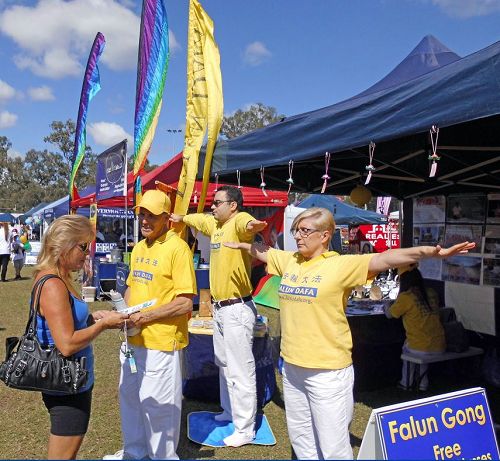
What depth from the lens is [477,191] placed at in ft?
15.4

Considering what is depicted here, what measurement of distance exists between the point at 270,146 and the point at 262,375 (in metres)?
1.98

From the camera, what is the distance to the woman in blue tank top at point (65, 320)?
195 cm

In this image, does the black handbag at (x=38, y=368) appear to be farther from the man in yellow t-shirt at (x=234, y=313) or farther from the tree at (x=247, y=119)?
the tree at (x=247, y=119)

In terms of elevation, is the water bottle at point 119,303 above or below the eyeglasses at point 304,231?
below

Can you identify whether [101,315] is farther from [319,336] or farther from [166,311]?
[319,336]

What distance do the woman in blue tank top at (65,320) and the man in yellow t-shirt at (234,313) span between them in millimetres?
1247

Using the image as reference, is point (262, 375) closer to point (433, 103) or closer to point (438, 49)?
point (433, 103)

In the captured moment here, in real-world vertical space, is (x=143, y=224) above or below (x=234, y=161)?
below

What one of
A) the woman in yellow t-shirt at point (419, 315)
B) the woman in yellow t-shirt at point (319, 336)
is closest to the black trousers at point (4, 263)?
the woman in yellow t-shirt at point (419, 315)

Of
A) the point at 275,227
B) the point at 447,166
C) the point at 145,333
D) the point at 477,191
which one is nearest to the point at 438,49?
the point at 447,166

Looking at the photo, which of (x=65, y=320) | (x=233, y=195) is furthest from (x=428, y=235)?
(x=65, y=320)

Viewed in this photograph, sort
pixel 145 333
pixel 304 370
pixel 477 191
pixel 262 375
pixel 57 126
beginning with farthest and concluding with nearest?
1. pixel 57 126
2. pixel 477 191
3. pixel 262 375
4. pixel 145 333
5. pixel 304 370

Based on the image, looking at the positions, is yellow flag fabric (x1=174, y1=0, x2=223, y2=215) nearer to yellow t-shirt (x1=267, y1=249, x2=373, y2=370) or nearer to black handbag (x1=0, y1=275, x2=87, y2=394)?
yellow t-shirt (x1=267, y1=249, x2=373, y2=370)

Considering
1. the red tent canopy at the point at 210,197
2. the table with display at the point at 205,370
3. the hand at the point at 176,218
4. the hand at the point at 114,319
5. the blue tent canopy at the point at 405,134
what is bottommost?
the table with display at the point at 205,370
